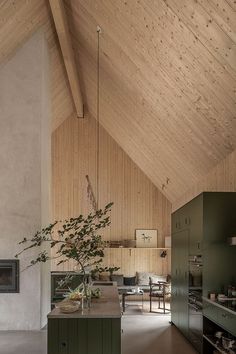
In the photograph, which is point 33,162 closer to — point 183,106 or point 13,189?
point 13,189

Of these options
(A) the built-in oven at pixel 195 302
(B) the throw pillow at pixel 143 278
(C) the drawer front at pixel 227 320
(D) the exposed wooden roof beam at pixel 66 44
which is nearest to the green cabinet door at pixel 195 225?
(A) the built-in oven at pixel 195 302

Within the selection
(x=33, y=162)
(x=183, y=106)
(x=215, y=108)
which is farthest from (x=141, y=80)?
(x=33, y=162)

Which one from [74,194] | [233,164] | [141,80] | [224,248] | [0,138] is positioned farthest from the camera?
[74,194]

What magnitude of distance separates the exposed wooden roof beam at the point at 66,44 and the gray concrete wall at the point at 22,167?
1.70 feet

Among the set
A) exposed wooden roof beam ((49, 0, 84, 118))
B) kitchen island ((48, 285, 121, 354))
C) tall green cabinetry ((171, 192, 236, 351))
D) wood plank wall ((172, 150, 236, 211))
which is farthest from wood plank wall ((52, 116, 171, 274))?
kitchen island ((48, 285, 121, 354))

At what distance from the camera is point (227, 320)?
5770mm

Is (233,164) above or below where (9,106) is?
below

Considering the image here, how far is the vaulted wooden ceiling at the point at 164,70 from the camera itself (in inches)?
203

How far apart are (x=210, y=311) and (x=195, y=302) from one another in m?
1.03

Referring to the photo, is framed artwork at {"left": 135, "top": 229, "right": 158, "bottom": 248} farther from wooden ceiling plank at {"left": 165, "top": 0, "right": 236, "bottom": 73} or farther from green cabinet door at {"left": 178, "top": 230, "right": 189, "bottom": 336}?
wooden ceiling plank at {"left": 165, "top": 0, "right": 236, "bottom": 73}

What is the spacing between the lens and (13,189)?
9242mm

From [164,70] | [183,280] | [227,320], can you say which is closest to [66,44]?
[164,70]

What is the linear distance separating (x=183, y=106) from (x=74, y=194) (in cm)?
812

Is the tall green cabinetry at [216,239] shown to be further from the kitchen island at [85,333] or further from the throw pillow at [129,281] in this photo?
the throw pillow at [129,281]
